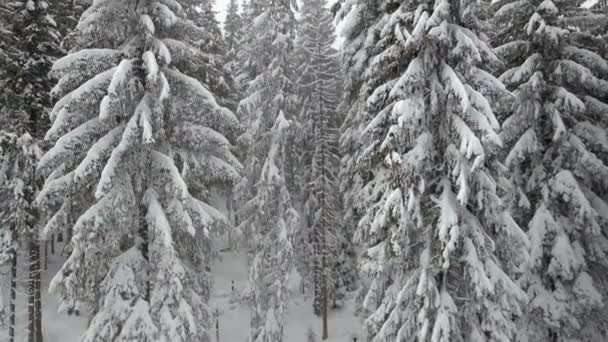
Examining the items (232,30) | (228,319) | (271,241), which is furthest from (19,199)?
(232,30)

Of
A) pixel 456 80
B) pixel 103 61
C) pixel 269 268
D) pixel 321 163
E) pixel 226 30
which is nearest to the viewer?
pixel 456 80

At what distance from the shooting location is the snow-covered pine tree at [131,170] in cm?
1095

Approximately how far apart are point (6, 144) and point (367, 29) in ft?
48.2

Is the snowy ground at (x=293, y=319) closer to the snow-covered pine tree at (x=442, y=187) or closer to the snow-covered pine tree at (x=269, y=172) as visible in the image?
the snow-covered pine tree at (x=269, y=172)

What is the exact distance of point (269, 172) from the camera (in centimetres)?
2030

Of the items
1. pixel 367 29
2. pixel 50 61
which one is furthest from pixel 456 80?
pixel 50 61

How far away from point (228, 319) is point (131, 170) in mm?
19684

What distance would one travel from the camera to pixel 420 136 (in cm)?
1046

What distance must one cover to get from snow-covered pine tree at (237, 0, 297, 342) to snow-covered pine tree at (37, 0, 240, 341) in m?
7.83

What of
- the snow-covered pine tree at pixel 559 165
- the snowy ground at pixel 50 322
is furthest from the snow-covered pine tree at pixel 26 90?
the snow-covered pine tree at pixel 559 165

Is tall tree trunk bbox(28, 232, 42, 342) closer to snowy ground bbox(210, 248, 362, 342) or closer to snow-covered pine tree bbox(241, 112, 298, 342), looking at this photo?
snow-covered pine tree bbox(241, 112, 298, 342)

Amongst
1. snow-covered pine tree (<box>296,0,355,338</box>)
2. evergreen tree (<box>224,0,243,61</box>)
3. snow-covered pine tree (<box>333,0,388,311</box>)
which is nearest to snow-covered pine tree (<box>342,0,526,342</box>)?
snow-covered pine tree (<box>333,0,388,311</box>)

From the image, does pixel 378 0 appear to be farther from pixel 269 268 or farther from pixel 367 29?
pixel 269 268

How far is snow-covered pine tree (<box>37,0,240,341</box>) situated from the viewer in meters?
11.0
